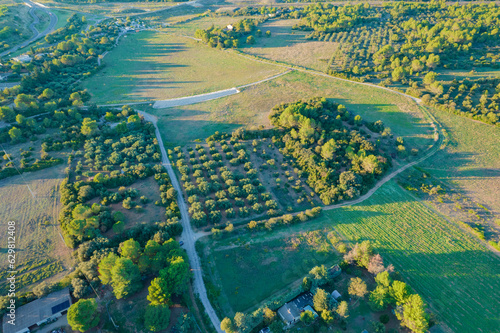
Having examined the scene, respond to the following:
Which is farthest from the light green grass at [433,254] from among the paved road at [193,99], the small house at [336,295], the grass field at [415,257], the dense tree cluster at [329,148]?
the paved road at [193,99]

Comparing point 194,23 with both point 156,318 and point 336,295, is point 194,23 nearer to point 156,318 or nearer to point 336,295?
point 156,318

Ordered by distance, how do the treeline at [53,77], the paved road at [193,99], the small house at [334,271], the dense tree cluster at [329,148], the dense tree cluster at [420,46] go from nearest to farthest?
the small house at [334,271]
the dense tree cluster at [329,148]
the treeline at [53,77]
the dense tree cluster at [420,46]
the paved road at [193,99]

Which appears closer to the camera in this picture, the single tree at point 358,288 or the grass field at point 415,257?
the single tree at point 358,288

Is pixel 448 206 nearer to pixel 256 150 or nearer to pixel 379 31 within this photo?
pixel 256 150

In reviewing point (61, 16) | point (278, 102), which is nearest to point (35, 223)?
point (278, 102)

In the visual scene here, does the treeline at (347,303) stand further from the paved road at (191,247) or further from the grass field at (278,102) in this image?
the grass field at (278,102)

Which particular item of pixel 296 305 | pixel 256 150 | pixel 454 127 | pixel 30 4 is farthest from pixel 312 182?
pixel 30 4
